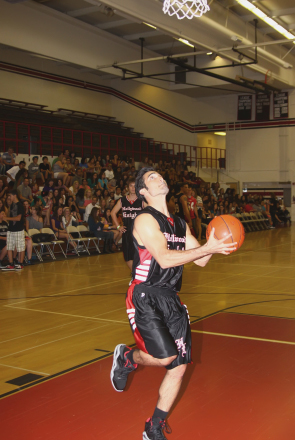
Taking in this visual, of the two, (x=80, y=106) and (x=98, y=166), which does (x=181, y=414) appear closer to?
(x=98, y=166)

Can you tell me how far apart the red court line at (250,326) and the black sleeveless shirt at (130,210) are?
2.13m

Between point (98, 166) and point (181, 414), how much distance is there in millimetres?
14949

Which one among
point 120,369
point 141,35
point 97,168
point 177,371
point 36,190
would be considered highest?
point 141,35

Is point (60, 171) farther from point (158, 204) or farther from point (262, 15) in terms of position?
point (158, 204)

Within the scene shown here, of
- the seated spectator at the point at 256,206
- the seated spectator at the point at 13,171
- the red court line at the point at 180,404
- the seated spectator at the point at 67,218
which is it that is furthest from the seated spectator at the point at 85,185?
the red court line at the point at 180,404

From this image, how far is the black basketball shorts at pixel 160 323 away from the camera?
9.43 ft

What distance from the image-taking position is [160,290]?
10.0ft

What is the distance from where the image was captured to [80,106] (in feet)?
74.5

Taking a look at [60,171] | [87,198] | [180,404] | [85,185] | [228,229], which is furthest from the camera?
[60,171]

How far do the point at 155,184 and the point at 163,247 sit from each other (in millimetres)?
421

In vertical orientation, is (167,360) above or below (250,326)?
above

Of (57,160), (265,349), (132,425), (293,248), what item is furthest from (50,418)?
(57,160)

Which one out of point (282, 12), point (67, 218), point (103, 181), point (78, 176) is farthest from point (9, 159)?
point (282, 12)

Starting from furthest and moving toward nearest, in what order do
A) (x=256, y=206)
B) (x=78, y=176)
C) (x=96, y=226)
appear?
1. (x=256, y=206)
2. (x=78, y=176)
3. (x=96, y=226)
